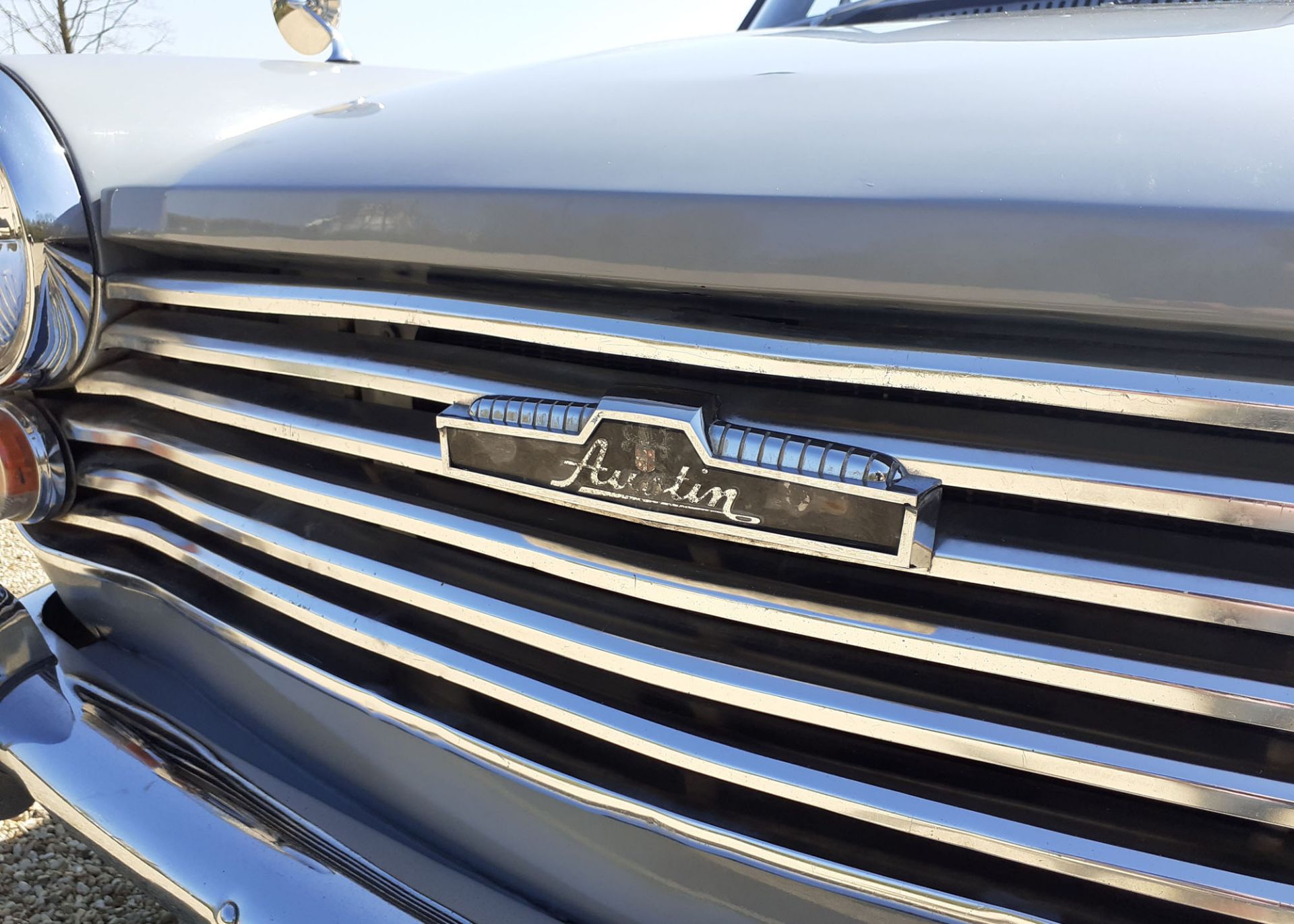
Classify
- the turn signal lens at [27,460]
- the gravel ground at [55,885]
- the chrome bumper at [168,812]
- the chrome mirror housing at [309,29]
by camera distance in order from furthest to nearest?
1. the chrome mirror housing at [309,29]
2. the gravel ground at [55,885]
3. the turn signal lens at [27,460]
4. the chrome bumper at [168,812]

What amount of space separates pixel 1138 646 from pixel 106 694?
1.38 m

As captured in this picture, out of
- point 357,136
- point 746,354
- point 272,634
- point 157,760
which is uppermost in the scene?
point 357,136

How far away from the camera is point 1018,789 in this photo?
0.90 m

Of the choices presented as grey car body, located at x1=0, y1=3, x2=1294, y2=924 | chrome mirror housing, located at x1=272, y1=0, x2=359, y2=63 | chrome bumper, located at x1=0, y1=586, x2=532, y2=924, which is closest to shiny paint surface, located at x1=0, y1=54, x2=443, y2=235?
grey car body, located at x1=0, y1=3, x2=1294, y2=924

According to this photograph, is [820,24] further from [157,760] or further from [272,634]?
[157,760]

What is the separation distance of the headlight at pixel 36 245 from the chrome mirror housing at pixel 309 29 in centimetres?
93

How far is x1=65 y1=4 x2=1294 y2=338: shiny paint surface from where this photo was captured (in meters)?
0.75

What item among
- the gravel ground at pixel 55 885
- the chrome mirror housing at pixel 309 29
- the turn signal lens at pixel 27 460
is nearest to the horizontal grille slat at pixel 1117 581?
the turn signal lens at pixel 27 460

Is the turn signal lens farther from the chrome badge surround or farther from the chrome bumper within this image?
the chrome badge surround

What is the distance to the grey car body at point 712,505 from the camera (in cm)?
78

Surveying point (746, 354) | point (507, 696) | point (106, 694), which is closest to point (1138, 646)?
point (746, 354)

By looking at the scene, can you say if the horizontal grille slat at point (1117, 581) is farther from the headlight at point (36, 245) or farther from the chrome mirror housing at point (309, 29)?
the chrome mirror housing at point (309, 29)

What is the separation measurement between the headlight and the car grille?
0.26m

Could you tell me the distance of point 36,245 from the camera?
1.31 meters
